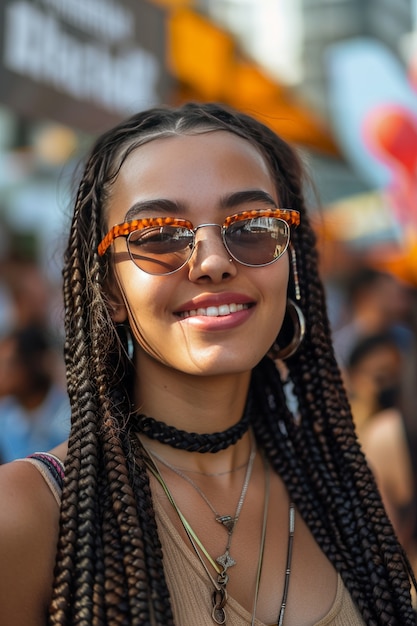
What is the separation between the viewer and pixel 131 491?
1.53m

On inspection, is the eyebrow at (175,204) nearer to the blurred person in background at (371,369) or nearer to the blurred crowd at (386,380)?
the blurred crowd at (386,380)

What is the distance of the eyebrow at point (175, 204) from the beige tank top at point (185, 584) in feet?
1.78

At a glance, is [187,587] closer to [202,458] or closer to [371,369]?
[202,458]

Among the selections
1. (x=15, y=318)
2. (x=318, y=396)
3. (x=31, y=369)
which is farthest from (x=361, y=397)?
(x=318, y=396)

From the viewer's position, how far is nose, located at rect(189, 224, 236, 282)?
63.7 inches

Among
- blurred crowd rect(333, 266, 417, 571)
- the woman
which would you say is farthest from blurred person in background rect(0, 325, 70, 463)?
the woman

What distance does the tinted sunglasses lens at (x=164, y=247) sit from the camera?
163 centimetres

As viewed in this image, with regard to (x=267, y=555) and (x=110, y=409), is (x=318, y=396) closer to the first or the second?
(x=267, y=555)

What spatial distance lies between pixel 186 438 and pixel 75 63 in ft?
6.42

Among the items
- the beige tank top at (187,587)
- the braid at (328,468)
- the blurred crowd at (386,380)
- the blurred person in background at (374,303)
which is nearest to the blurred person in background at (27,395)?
the blurred crowd at (386,380)

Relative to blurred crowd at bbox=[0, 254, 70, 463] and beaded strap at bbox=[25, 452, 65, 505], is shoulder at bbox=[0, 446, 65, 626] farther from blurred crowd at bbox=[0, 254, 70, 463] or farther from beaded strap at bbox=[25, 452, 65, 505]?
blurred crowd at bbox=[0, 254, 70, 463]

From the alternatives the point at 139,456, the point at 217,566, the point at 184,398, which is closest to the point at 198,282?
the point at 184,398

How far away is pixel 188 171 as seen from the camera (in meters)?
1.66

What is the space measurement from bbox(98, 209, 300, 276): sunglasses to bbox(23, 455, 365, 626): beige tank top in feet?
1.49
